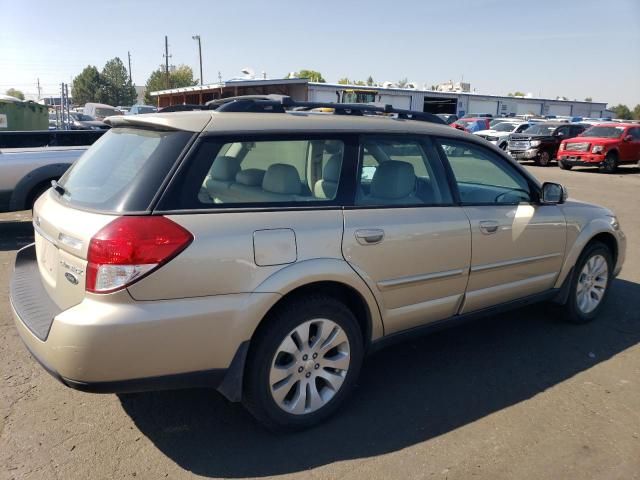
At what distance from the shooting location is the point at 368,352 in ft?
11.3

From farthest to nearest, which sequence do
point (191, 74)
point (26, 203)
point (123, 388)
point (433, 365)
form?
point (191, 74) < point (26, 203) < point (433, 365) < point (123, 388)

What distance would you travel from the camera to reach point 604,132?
21.1 meters

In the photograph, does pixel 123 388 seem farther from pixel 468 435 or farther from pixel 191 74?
pixel 191 74

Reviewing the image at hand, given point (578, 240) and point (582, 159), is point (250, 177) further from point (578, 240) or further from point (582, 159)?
point (582, 159)

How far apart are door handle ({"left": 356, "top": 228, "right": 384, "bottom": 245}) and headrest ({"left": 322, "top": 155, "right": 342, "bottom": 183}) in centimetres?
37

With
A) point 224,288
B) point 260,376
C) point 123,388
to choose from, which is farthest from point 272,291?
point 123,388

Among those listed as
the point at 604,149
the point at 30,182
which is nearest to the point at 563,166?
the point at 604,149

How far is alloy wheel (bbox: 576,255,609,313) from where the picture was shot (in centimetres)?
480

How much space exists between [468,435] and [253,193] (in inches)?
71.8

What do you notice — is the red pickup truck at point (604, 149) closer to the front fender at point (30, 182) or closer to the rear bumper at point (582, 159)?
the rear bumper at point (582, 159)

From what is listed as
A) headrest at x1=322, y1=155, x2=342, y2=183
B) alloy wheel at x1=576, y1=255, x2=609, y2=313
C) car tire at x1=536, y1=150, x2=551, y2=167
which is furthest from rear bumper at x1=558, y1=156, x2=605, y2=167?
headrest at x1=322, y1=155, x2=342, y2=183

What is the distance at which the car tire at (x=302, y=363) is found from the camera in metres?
2.93

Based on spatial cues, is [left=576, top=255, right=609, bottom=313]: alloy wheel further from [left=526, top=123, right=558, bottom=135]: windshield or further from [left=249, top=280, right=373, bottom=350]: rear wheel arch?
[left=526, top=123, right=558, bottom=135]: windshield

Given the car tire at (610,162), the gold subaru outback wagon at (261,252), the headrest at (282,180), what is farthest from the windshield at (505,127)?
the headrest at (282,180)
